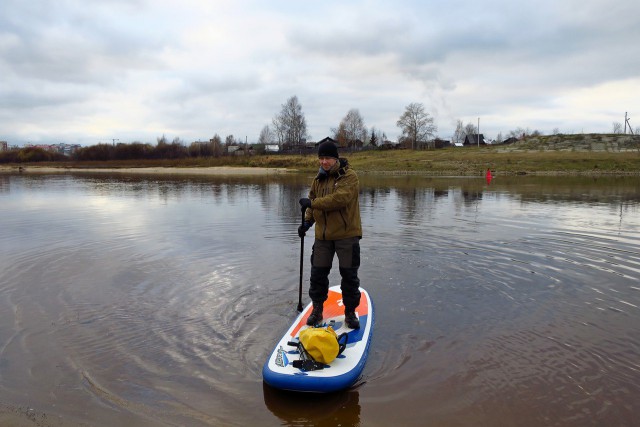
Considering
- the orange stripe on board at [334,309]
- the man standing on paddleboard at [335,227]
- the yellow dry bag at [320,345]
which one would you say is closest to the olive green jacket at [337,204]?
the man standing on paddleboard at [335,227]

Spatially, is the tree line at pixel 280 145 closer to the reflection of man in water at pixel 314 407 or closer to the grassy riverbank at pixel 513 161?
the grassy riverbank at pixel 513 161

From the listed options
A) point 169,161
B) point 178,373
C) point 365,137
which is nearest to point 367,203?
point 178,373

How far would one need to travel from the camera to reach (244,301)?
706cm

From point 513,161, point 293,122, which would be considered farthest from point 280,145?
point 513,161

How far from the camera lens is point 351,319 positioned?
5.68 meters

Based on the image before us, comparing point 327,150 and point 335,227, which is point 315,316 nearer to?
point 335,227

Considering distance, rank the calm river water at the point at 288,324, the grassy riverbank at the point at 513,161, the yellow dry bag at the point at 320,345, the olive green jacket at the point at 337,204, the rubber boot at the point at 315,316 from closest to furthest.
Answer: the calm river water at the point at 288,324 → the yellow dry bag at the point at 320,345 → the olive green jacket at the point at 337,204 → the rubber boot at the point at 315,316 → the grassy riverbank at the point at 513,161

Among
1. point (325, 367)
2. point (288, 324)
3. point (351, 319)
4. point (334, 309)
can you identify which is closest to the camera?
point (325, 367)

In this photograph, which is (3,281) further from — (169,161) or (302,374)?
(169,161)

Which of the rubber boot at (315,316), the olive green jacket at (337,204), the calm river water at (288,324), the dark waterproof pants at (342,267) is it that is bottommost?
the calm river water at (288,324)

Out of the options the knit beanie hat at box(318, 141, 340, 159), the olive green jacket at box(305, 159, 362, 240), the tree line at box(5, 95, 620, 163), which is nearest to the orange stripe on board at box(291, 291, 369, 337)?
the olive green jacket at box(305, 159, 362, 240)

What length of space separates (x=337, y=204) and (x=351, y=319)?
1.47 metres

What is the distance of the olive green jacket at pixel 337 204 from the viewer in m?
5.59

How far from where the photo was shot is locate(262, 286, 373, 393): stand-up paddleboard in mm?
4348
